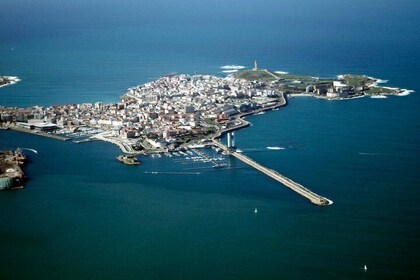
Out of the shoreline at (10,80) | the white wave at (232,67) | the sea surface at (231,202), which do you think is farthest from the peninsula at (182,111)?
the shoreline at (10,80)

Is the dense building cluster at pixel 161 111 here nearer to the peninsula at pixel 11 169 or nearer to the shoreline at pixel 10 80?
the peninsula at pixel 11 169

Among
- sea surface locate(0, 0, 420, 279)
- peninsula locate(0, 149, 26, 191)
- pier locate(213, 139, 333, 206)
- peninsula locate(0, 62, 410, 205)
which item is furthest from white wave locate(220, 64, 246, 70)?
peninsula locate(0, 149, 26, 191)

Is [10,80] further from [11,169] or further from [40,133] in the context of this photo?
[11,169]

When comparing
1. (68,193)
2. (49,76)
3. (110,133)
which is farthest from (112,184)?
(49,76)

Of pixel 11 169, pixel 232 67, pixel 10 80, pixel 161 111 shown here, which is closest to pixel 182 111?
pixel 161 111

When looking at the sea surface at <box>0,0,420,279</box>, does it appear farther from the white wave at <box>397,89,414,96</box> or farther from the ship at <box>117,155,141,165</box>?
the white wave at <box>397,89,414,96</box>

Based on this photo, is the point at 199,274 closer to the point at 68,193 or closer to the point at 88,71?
the point at 68,193
